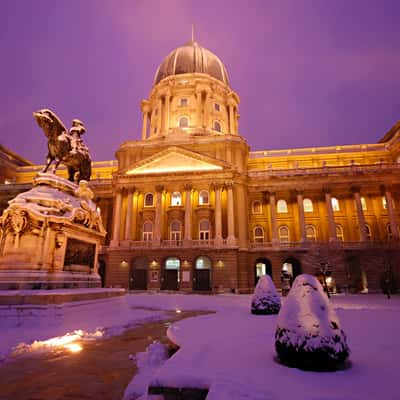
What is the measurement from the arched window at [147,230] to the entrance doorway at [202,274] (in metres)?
7.91

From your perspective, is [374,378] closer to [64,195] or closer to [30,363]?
[30,363]

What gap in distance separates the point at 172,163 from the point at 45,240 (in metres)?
29.3

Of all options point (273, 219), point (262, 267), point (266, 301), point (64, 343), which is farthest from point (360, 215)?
point (64, 343)

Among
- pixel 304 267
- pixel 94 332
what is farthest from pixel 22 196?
pixel 304 267

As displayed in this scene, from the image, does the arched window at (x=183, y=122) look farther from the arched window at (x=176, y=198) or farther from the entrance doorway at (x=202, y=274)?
the entrance doorway at (x=202, y=274)

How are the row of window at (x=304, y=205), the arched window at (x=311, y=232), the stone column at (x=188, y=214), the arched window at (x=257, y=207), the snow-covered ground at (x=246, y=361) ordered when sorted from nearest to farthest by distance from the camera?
1. the snow-covered ground at (x=246, y=361)
2. the stone column at (x=188, y=214)
3. the arched window at (x=311, y=232)
4. the row of window at (x=304, y=205)
5. the arched window at (x=257, y=207)

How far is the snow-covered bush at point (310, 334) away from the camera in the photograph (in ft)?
11.6

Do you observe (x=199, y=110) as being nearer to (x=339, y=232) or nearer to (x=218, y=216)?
(x=218, y=216)

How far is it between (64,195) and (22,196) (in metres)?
1.43

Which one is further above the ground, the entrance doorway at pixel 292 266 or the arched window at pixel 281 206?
the arched window at pixel 281 206

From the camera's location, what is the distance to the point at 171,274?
112 ft

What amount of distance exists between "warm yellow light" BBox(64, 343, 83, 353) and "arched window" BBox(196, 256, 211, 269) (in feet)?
93.7

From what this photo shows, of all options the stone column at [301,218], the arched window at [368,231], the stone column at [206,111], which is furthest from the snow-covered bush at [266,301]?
the stone column at [206,111]

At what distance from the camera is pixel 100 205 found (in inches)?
1670
